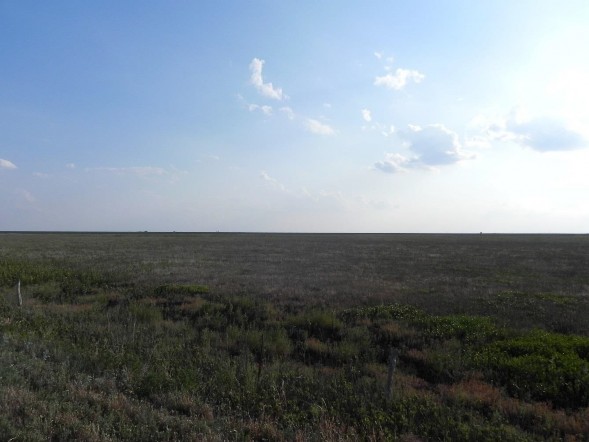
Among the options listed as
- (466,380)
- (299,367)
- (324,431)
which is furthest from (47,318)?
(466,380)

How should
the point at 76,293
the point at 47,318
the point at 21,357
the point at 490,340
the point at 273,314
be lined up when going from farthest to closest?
1. the point at 76,293
2. the point at 273,314
3. the point at 47,318
4. the point at 490,340
5. the point at 21,357

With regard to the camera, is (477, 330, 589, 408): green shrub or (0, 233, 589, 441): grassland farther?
(477, 330, 589, 408): green shrub

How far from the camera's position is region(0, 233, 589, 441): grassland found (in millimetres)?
6391

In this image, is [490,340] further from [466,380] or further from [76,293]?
[76,293]

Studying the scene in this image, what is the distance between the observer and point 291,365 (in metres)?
9.62

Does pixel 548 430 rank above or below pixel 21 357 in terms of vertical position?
below

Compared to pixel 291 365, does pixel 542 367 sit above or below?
above

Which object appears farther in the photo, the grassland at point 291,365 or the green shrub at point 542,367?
the green shrub at point 542,367

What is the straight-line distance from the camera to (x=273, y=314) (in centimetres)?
1467

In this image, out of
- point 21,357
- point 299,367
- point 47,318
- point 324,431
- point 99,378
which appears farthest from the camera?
point 47,318

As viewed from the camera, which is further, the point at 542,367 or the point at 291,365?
the point at 291,365

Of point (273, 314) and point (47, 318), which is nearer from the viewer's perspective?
point (47, 318)

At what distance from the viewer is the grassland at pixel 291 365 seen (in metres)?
6.39

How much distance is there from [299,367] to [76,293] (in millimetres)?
14217
